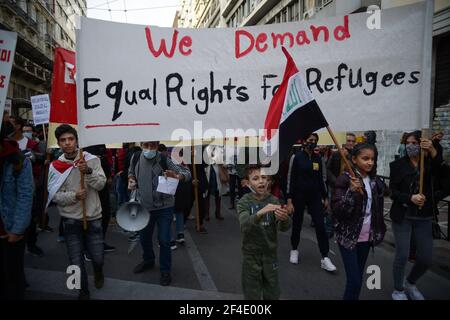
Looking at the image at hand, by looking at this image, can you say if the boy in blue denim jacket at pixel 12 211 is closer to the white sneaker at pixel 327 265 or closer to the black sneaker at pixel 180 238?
the black sneaker at pixel 180 238

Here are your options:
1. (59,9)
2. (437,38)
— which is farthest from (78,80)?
(59,9)

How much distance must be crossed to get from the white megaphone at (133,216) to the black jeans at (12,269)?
123cm

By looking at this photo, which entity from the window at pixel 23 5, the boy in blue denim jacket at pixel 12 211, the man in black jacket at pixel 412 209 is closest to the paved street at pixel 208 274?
the man in black jacket at pixel 412 209

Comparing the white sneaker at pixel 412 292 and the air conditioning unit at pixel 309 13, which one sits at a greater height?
the air conditioning unit at pixel 309 13

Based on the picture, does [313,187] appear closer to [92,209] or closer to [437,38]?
[92,209]

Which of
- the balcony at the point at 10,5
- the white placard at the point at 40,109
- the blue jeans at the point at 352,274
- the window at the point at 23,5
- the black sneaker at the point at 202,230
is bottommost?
the black sneaker at the point at 202,230

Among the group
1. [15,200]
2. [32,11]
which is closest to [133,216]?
[15,200]

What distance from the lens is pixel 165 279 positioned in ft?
13.4

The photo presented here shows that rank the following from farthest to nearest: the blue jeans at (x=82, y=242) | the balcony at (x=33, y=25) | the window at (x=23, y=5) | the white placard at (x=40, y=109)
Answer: the balcony at (x=33, y=25) → the window at (x=23, y=5) → the white placard at (x=40, y=109) → the blue jeans at (x=82, y=242)

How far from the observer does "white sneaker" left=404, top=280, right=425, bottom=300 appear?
367cm

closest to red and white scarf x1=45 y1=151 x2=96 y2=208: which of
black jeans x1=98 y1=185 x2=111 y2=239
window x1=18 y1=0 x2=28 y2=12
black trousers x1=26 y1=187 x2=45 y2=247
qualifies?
black jeans x1=98 y1=185 x2=111 y2=239

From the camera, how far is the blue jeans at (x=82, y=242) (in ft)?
11.9

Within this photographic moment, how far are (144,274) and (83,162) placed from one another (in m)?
1.79

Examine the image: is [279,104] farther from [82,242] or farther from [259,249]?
[82,242]
